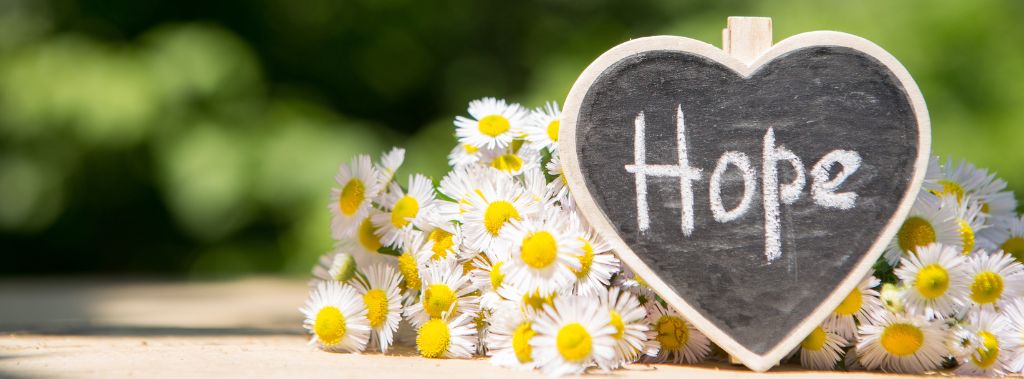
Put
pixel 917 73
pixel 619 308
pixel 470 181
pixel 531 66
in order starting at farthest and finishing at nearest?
pixel 531 66
pixel 917 73
pixel 470 181
pixel 619 308

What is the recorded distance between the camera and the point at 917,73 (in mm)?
3273

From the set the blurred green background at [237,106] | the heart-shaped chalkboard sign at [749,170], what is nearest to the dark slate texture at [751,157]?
the heart-shaped chalkboard sign at [749,170]

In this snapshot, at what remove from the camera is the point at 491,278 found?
44.9 inches

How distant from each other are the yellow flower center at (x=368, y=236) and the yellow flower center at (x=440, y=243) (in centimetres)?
10

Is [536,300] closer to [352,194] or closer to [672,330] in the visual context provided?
[672,330]

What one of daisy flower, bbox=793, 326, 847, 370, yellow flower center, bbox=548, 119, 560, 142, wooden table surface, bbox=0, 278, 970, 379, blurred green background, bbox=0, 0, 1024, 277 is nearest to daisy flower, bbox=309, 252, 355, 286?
wooden table surface, bbox=0, 278, 970, 379

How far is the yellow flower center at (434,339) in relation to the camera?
3.85 feet

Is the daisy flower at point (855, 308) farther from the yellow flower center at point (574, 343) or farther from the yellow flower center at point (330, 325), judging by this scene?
the yellow flower center at point (330, 325)

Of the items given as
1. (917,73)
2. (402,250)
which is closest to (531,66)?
(917,73)

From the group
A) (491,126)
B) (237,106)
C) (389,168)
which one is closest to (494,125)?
(491,126)

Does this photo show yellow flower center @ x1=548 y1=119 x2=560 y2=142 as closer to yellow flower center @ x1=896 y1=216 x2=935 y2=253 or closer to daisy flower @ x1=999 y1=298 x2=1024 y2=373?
yellow flower center @ x1=896 y1=216 x2=935 y2=253

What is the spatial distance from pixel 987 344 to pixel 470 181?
0.67 m

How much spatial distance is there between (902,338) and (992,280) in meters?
0.14

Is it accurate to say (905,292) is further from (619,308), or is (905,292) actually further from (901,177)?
(619,308)
